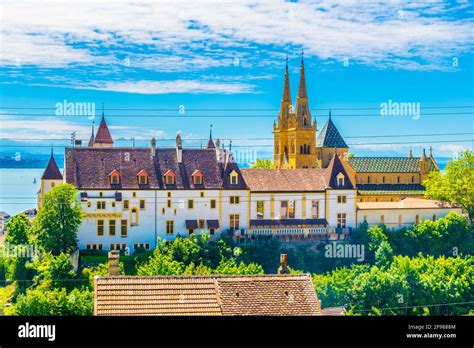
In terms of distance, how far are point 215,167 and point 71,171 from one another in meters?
5.00

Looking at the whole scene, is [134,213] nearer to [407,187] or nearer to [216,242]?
[216,242]

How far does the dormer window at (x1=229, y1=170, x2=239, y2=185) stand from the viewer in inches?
1072

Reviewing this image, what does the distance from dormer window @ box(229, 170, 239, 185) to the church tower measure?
7.18 metres

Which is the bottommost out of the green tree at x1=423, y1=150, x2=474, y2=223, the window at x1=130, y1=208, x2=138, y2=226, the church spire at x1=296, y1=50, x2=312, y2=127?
the window at x1=130, y1=208, x2=138, y2=226

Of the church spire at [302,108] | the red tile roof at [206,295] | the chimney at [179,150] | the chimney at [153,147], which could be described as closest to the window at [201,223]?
the chimney at [179,150]

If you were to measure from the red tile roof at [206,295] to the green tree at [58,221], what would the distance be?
14728 millimetres

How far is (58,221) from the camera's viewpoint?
78.7ft

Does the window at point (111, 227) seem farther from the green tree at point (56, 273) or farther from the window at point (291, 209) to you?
the window at point (291, 209)

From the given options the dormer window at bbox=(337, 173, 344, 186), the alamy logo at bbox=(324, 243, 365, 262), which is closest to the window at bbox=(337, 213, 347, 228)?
the alamy logo at bbox=(324, 243, 365, 262)

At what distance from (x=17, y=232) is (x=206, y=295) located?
16.8m

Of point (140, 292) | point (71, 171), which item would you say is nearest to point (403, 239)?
point (71, 171)

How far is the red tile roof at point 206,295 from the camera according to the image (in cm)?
918

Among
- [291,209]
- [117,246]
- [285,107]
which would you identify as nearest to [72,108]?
[117,246]

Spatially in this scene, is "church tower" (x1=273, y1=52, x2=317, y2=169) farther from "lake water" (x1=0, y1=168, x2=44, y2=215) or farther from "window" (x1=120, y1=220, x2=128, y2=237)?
"lake water" (x1=0, y1=168, x2=44, y2=215)
